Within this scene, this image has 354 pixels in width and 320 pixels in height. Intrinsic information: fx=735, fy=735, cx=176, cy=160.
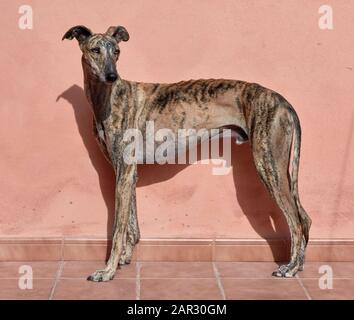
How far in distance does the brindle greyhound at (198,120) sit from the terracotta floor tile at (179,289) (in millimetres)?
307

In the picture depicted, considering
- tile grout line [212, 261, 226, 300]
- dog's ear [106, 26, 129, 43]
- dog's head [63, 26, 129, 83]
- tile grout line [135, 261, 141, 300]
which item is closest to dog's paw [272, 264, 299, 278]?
tile grout line [212, 261, 226, 300]

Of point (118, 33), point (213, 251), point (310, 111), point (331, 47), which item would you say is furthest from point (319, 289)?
point (118, 33)

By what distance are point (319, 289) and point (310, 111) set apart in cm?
133

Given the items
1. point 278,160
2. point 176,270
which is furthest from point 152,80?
point 176,270

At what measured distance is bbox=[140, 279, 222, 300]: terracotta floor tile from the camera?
174 inches

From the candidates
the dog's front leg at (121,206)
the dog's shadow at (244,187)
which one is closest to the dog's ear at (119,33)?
the dog's shadow at (244,187)

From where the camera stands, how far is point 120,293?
4.46m

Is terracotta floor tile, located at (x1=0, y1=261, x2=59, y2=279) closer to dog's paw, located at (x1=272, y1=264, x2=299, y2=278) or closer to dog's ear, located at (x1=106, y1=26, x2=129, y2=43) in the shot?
dog's paw, located at (x1=272, y1=264, x2=299, y2=278)

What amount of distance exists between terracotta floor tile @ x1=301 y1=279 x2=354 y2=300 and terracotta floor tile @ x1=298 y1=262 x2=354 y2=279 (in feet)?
0.39

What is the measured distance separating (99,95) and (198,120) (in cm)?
69

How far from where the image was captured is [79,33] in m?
4.77
